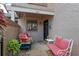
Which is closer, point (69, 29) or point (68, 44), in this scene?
point (68, 44)

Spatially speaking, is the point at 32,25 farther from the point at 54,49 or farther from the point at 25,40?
the point at 54,49

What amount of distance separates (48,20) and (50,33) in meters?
0.53

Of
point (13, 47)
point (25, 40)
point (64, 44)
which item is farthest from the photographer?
point (25, 40)

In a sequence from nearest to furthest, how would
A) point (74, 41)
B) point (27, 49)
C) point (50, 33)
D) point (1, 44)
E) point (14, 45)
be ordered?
point (1, 44) → point (14, 45) → point (74, 41) → point (27, 49) → point (50, 33)

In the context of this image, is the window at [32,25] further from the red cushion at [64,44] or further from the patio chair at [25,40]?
the red cushion at [64,44]

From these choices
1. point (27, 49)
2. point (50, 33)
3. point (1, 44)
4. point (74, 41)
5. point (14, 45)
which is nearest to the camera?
point (1, 44)

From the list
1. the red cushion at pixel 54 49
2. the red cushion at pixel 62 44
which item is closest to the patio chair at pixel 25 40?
the red cushion at pixel 54 49

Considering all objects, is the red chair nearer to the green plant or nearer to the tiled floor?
the tiled floor

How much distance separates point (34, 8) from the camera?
6109mm

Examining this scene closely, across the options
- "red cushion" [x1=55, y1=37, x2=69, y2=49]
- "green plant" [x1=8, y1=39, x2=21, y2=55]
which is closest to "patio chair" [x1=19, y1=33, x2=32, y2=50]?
"green plant" [x1=8, y1=39, x2=21, y2=55]

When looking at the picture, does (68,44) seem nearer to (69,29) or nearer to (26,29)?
(69,29)

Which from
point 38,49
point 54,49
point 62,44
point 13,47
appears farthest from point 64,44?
point 13,47

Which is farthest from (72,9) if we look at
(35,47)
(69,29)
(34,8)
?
(34,8)

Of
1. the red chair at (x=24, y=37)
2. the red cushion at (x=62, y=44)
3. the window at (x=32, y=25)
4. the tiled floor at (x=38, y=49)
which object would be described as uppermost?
the window at (x=32, y=25)
